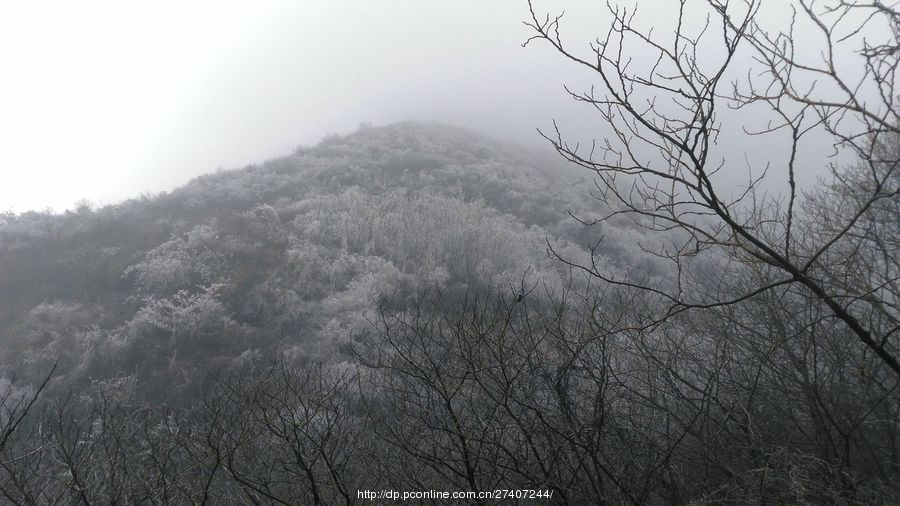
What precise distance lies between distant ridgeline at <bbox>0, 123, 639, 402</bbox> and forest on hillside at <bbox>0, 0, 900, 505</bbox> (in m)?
0.10

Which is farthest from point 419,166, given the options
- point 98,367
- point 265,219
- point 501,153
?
point 98,367

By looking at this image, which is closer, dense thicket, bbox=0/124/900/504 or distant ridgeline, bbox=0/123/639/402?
dense thicket, bbox=0/124/900/504

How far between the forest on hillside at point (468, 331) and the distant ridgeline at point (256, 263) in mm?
101

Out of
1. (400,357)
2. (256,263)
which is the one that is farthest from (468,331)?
(256,263)

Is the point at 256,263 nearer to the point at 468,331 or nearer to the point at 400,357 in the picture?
the point at 400,357

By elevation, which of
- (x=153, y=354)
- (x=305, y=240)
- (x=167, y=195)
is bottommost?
(x=153, y=354)

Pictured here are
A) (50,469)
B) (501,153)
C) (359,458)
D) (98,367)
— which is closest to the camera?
(359,458)

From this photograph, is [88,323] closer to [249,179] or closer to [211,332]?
[211,332]

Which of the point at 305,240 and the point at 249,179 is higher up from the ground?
the point at 249,179

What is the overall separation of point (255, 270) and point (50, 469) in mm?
10457

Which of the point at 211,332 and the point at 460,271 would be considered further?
the point at 460,271

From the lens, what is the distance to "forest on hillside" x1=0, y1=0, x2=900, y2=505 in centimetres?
331

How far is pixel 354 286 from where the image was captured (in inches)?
595

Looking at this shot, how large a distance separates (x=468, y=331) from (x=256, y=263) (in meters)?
13.8
